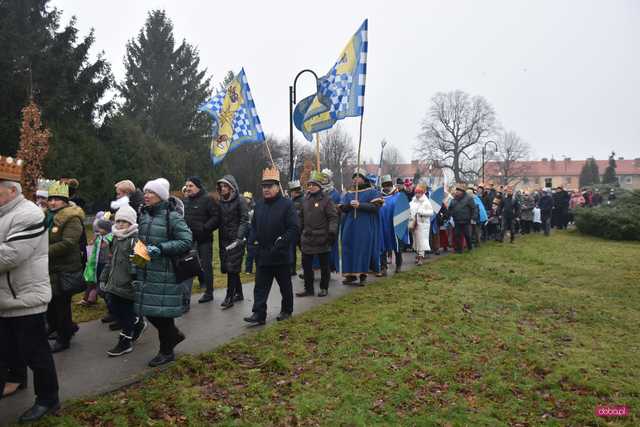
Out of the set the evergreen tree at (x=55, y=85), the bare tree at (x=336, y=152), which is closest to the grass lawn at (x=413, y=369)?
the evergreen tree at (x=55, y=85)

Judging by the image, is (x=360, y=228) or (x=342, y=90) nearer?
(x=342, y=90)

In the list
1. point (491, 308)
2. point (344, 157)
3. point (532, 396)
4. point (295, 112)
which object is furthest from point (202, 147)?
point (532, 396)

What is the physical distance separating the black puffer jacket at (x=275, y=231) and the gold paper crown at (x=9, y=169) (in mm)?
3125

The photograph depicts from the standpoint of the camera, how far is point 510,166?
256 feet

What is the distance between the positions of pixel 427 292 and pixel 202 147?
1451 inches

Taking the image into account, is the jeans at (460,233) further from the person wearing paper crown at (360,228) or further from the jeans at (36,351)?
the jeans at (36,351)

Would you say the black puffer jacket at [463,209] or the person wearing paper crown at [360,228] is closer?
the person wearing paper crown at [360,228]

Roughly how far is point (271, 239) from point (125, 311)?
6.58 feet

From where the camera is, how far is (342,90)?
880cm

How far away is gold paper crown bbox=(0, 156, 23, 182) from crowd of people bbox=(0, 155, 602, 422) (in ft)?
0.07

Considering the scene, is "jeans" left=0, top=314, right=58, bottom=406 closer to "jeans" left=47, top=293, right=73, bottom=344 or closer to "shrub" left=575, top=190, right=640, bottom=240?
"jeans" left=47, top=293, right=73, bottom=344

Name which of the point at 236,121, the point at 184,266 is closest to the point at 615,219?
the point at 236,121

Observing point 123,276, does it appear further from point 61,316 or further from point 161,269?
point 61,316

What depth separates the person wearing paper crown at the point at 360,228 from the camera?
8.98 metres
